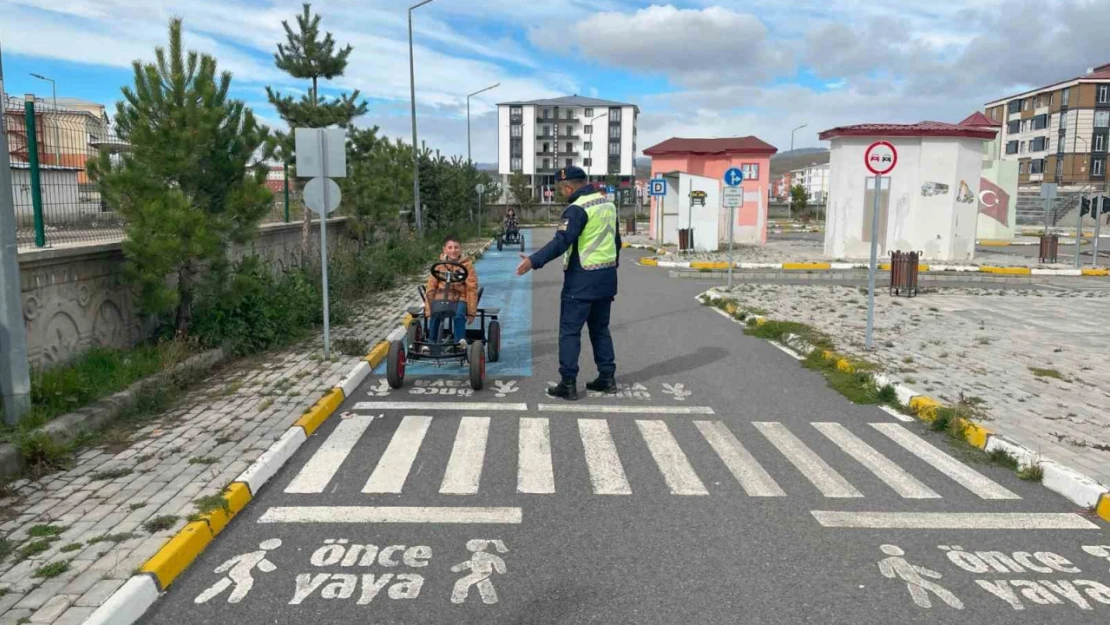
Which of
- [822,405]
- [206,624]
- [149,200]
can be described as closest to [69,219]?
[149,200]

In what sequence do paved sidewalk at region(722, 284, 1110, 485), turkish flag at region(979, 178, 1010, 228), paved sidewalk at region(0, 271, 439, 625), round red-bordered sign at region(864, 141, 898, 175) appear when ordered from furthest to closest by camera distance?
turkish flag at region(979, 178, 1010, 228), round red-bordered sign at region(864, 141, 898, 175), paved sidewalk at region(722, 284, 1110, 485), paved sidewalk at region(0, 271, 439, 625)

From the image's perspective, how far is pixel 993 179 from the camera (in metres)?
39.6

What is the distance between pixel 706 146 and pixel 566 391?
1222 inches

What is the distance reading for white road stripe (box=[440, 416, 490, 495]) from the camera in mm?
5543

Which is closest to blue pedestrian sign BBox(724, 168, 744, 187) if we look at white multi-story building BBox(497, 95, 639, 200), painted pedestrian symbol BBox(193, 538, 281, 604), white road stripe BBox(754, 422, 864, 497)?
white road stripe BBox(754, 422, 864, 497)

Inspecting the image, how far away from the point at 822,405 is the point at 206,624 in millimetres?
6186

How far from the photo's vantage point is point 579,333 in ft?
26.1

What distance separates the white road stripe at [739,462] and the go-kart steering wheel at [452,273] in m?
3.12

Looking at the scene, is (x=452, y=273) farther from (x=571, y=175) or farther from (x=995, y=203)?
(x=995, y=203)

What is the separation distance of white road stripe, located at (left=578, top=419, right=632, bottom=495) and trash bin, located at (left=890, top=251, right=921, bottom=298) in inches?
479

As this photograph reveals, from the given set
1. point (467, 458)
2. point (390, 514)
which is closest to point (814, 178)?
point (467, 458)

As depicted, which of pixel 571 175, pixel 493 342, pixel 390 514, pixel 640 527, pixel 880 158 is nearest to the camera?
pixel 640 527

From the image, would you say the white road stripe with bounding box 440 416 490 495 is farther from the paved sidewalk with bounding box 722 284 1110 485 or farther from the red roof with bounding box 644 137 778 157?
the red roof with bounding box 644 137 778 157

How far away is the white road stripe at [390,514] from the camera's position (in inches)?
194
